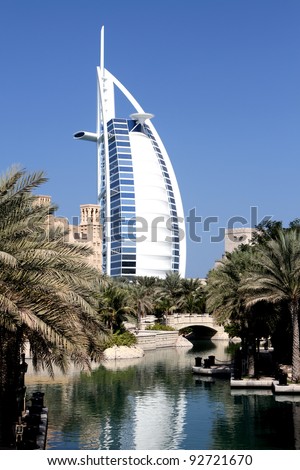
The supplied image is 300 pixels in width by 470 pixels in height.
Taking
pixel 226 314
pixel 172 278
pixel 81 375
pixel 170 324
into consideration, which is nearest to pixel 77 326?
pixel 226 314

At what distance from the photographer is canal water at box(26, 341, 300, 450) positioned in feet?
66.3

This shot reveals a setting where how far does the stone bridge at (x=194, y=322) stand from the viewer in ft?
222

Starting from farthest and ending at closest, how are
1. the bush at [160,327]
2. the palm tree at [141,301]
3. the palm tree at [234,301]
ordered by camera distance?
the palm tree at [141,301], the bush at [160,327], the palm tree at [234,301]

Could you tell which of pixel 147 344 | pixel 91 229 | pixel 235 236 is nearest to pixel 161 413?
pixel 147 344

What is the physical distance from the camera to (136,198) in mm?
125875

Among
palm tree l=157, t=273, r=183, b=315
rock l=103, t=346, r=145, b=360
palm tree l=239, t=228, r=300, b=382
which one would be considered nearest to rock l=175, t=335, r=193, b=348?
palm tree l=157, t=273, r=183, b=315

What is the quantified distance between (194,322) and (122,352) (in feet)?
74.3

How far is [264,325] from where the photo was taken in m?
32.3

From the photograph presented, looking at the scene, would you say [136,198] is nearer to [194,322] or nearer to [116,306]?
[194,322]

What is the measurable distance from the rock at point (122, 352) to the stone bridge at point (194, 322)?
17.9 m

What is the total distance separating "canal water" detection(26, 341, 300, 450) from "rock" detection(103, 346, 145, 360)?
8.36 m

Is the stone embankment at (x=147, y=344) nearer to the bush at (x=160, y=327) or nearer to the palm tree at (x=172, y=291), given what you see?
the bush at (x=160, y=327)

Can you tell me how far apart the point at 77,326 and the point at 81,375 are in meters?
22.9

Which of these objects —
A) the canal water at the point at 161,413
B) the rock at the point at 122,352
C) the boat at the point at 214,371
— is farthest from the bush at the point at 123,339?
the boat at the point at 214,371
